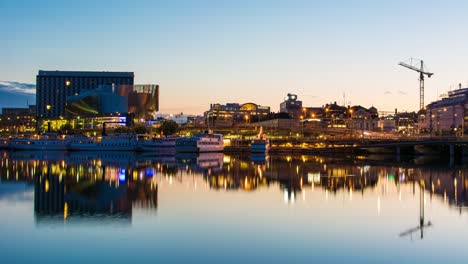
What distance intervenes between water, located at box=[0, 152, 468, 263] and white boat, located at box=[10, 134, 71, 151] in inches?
2292

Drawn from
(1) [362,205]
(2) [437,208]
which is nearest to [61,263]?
(1) [362,205]

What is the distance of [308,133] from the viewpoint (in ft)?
447

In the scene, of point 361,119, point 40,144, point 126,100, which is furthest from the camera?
point 126,100

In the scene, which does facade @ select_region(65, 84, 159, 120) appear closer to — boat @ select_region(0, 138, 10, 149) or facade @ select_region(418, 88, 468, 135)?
boat @ select_region(0, 138, 10, 149)

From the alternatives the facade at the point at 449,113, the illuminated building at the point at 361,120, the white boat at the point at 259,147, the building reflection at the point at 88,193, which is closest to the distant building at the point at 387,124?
the illuminated building at the point at 361,120

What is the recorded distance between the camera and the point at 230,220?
26656 millimetres

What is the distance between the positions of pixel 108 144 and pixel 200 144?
16709 millimetres

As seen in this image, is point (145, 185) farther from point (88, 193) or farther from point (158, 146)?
point (158, 146)

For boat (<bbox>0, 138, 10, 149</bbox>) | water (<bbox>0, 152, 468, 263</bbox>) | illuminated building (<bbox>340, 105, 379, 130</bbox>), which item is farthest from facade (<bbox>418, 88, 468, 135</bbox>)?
water (<bbox>0, 152, 468, 263</bbox>)

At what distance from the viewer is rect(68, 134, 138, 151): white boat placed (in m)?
99.8

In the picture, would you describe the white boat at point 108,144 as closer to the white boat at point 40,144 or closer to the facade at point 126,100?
the white boat at point 40,144

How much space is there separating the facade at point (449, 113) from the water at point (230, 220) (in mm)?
106961

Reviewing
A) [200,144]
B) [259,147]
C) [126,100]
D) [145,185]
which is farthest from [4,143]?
[145,185]

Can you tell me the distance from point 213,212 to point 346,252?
10627 millimetres
